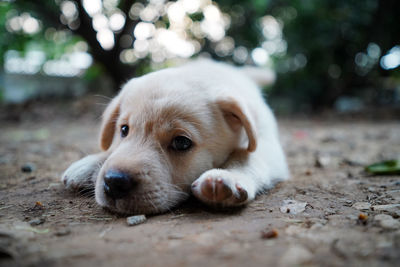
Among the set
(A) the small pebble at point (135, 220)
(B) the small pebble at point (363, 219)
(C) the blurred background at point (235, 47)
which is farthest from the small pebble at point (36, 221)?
(C) the blurred background at point (235, 47)

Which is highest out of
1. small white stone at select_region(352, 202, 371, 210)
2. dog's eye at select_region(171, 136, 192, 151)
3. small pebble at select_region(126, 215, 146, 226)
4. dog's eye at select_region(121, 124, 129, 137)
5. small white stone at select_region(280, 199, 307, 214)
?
dog's eye at select_region(121, 124, 129, 137)

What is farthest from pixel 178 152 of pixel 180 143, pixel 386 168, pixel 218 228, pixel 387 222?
pixel 386 168

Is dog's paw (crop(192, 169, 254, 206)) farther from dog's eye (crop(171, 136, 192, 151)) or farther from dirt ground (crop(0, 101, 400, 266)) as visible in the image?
dog's eye (crop(171, 136, 192, 151))

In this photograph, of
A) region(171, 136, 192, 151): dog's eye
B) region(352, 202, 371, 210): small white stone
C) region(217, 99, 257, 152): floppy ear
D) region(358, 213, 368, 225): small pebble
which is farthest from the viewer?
region(217, 99, 257, 152): floppy ear

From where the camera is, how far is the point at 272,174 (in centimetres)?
307

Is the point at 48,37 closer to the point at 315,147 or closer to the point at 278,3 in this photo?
the point at 278,3

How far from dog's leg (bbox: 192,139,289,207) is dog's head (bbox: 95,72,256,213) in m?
0.15

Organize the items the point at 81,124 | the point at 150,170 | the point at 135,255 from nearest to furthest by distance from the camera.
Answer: the point at 135,255, the point at 150,170, the point at 81,124

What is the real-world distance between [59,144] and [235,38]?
27.9ft

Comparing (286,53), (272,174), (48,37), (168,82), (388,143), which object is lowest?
(388,143)

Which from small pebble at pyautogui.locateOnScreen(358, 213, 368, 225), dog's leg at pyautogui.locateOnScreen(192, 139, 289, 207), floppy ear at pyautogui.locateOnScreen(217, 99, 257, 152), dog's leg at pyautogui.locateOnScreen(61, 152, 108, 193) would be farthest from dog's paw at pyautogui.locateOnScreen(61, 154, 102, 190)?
small pebble at pyautogui.locateOnScreen(358, 213, 368, 225)

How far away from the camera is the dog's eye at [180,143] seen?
2562 mm

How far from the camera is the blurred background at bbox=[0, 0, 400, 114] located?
33.6 feet

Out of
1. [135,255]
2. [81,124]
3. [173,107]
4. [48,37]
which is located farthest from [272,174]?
[48,37]
